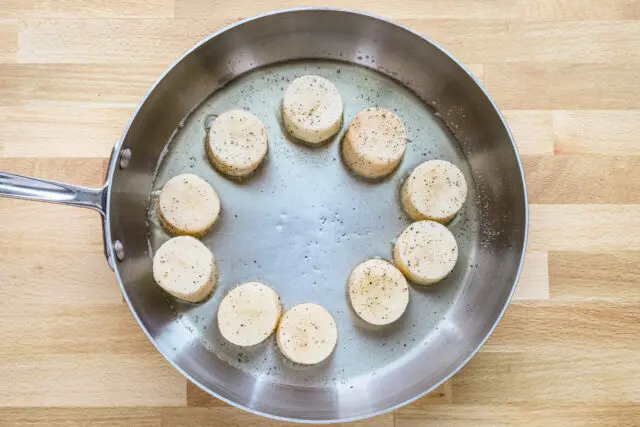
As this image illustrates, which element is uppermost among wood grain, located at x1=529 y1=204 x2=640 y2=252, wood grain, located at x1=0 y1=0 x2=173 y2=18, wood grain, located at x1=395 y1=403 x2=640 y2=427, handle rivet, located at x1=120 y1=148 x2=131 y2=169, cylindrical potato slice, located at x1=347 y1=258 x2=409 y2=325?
wood grain, located at x1=0 y1=0 x2=173 y2=18

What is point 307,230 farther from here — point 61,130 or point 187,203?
point 61,130

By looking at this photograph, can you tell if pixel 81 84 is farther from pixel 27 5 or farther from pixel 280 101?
pixel 280 101

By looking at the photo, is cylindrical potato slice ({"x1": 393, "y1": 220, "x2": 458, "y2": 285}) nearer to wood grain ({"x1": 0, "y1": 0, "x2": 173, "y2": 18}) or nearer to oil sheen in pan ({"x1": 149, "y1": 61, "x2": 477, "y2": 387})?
oil sheen in pan ({"x1": 149, "y1": 61, "x2": 477, "y2": 387})

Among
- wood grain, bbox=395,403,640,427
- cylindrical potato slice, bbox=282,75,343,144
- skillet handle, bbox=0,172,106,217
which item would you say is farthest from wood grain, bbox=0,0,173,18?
wood grain, bbox=395,403,640,427

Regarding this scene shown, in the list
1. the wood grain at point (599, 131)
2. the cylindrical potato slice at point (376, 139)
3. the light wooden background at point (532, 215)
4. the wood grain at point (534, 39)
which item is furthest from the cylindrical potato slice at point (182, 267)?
the wood grain at point (599, 131)

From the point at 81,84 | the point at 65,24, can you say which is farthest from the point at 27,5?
the point at 81,84

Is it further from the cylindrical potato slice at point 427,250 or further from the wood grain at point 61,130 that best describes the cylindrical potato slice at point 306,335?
the wood grain at point 61,130
